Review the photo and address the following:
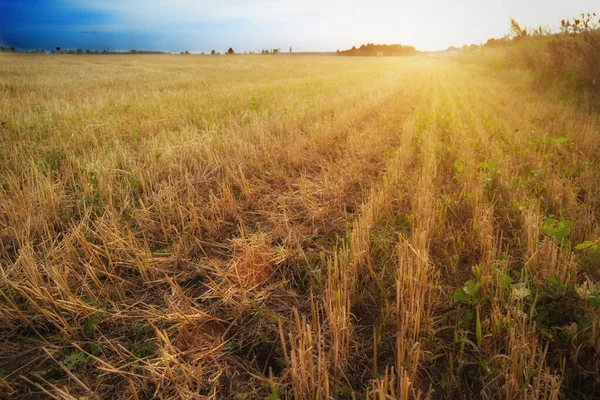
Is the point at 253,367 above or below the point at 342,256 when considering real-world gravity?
below

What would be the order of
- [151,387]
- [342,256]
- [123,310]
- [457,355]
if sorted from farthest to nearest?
[342,256] < [123,310] < [457,355] < [151,387]

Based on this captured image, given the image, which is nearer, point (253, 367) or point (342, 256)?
point (253, 367)

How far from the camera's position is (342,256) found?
228cm

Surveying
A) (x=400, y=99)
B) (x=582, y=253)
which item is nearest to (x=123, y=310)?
(x=582, y=253)

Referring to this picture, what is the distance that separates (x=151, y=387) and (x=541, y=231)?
121 inches

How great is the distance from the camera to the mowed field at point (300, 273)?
153cm

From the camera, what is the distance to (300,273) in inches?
92.7

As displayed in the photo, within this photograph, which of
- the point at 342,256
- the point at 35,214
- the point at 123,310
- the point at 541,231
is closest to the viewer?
the point at 123,310

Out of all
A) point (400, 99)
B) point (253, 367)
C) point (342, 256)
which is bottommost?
point (253, 367)

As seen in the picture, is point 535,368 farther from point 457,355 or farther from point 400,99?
point 400,99

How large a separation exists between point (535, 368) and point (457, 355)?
0.35 meters

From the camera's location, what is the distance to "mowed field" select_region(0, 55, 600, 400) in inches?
60.2

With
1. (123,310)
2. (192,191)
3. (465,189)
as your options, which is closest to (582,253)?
(465,189)

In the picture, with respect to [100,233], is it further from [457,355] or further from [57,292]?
[457,355]
